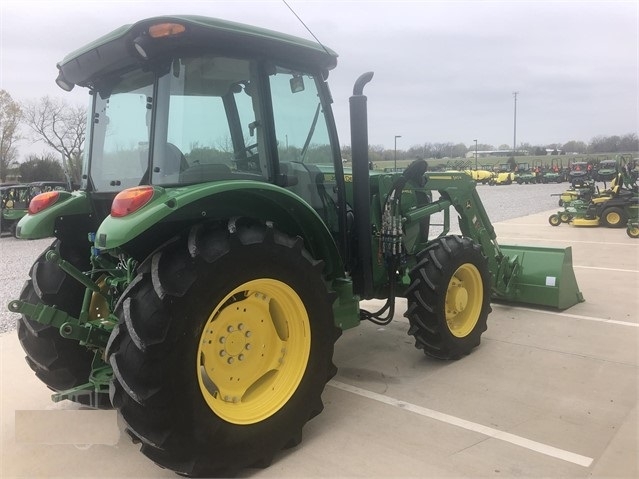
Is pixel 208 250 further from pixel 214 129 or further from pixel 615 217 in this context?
pixel 615 217

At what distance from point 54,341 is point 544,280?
4.81 m

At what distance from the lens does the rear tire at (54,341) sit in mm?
3207

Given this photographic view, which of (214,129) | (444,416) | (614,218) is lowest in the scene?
(444,416)

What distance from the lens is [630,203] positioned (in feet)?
42.0

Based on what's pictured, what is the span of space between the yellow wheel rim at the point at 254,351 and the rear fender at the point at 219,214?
1.50ft

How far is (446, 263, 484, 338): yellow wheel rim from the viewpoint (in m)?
4.29

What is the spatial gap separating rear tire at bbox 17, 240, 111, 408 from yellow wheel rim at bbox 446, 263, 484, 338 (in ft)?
8.97

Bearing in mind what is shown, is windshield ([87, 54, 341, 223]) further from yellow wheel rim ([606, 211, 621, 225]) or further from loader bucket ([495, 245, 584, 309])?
yellow wheel rim ([606, 211, 621, 225])

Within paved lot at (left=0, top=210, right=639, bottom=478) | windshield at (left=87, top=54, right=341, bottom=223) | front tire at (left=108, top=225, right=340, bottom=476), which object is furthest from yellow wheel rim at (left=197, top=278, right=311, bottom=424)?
windshield at (left=87, top=54, right=341, bottom=223)

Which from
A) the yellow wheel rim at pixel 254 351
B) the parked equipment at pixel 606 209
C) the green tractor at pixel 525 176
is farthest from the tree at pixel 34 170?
the green tractor at pixel 525 176

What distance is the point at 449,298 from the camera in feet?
14.0

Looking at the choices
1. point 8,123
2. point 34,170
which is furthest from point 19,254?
point 34,170

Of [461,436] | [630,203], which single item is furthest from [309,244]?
[630,203]

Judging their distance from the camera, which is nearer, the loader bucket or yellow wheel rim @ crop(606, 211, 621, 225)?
the loader bucket
